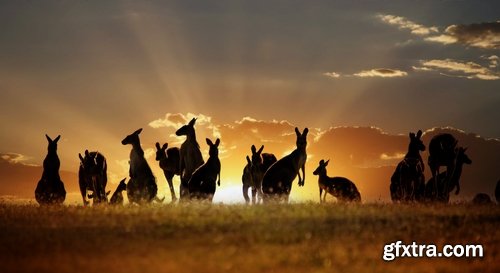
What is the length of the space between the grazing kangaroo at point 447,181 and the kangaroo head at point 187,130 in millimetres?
10462

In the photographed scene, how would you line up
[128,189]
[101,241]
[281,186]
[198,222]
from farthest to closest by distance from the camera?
1. [128,189]
2. [281,186]
3. [198,222]
4. [101,241]

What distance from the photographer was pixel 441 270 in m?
15.6

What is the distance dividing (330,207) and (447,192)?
954 centimetres

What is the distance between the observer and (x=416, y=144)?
32656 mm

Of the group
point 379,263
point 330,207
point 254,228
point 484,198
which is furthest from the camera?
point 484,198

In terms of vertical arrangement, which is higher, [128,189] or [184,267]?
[128,189]

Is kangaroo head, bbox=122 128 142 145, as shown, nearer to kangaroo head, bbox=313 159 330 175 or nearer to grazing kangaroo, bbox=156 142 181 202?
grazing kangaroo, bbox=156 142 181 202

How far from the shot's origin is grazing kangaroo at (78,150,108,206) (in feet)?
115

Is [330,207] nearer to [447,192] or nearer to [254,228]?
[254,228]

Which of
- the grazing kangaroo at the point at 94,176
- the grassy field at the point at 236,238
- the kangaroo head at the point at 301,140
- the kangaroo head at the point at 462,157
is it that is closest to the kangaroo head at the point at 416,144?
the kangaroo head at the point at 462,157

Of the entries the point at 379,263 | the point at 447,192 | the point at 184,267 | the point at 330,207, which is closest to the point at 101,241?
the point at 184,267

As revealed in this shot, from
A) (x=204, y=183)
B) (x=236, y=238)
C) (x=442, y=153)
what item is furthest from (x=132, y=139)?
(x=236, y=238)

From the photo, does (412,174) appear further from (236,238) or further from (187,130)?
(236,238)

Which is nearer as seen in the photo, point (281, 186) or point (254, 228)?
point (254, 228)
